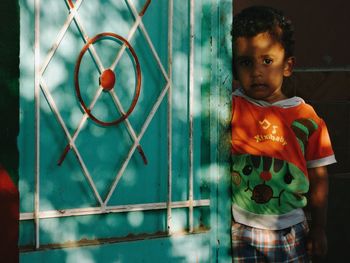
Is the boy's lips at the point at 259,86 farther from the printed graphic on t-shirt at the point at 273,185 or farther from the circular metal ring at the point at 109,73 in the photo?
the circular metal ring at the point at 109,73

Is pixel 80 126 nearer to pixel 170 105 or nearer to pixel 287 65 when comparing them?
pixel 170 105

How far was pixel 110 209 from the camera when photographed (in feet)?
9.64

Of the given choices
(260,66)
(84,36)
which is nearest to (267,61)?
(260,66)

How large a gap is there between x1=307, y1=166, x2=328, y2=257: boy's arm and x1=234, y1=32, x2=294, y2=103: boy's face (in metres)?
0.47

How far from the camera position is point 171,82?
314 cm

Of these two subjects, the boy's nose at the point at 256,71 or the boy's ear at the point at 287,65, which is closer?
the boy's nose at the point at 256,71

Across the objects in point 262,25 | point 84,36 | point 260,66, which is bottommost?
point 260,66

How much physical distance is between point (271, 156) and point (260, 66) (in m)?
0.49

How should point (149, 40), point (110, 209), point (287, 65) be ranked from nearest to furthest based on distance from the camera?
point (110, 209) → point (149, 40) → point (287, 65)

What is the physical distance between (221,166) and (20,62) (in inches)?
47.6

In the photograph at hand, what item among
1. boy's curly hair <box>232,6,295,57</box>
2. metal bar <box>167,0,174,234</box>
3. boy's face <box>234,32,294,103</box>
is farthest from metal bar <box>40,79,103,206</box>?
boy's curly hair <box>232,6,295,57</box>

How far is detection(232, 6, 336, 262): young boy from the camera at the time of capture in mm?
3129

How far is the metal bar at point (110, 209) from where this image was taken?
2.75 meters

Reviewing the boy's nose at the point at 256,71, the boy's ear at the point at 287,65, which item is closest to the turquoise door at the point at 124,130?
the boy's nose at the point at 256,71
